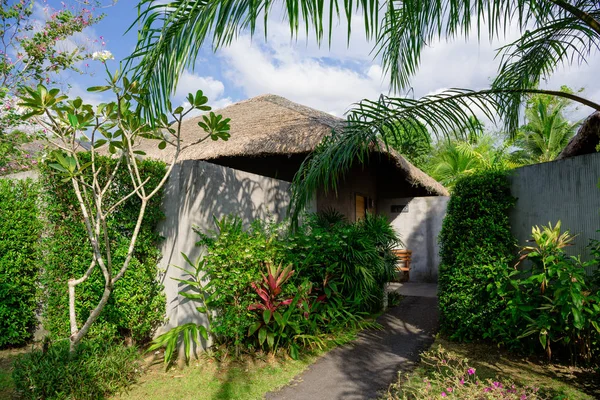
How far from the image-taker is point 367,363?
4.13 m

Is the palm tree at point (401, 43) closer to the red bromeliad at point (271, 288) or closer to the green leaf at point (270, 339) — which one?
the red bromeliad at point (271, 288)

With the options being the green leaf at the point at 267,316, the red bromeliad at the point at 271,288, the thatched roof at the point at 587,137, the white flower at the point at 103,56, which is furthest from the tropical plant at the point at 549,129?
the white flower at the point at 103,56

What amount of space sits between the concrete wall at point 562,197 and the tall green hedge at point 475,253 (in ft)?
0.46

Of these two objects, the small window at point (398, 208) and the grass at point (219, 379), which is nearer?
the grass at point (219, 379)

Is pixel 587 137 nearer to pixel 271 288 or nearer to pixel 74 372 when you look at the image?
pixel 271 288

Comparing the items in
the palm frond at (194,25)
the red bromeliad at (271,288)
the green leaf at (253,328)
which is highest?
the palm frond at (194,25)

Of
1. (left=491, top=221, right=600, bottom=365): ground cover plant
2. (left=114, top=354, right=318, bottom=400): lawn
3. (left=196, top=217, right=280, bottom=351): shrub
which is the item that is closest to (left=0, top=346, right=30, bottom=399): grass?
(left=114, top=354, right=318, bottom=400): lawn

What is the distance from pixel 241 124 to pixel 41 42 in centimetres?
384

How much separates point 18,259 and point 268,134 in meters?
4.05

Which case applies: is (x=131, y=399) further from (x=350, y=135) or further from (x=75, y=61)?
(x=75, y=61)

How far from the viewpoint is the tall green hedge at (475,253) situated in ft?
13.9

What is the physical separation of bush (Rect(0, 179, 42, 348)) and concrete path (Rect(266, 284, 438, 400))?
134 inches

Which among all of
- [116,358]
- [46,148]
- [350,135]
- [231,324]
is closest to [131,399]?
[116,358]

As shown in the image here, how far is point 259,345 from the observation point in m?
4.39
